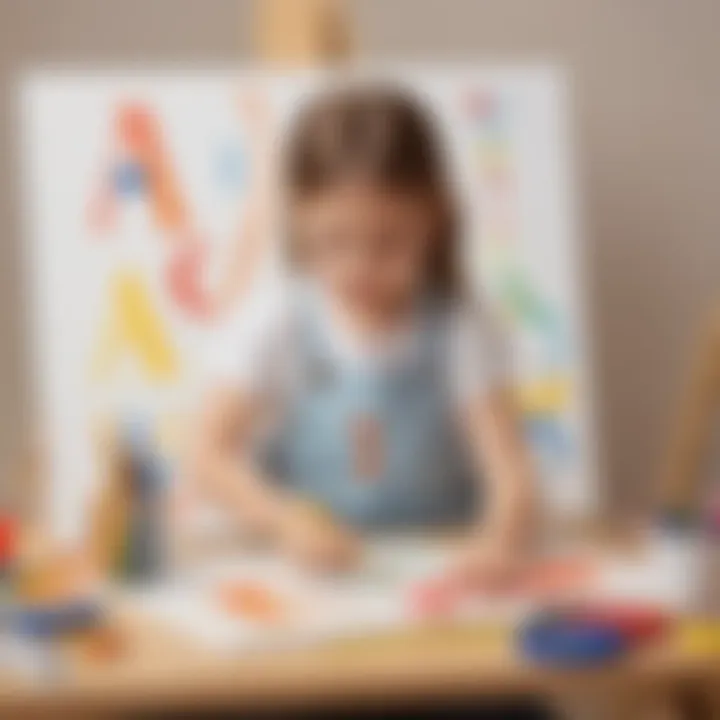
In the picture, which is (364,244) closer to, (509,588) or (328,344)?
(328,344)

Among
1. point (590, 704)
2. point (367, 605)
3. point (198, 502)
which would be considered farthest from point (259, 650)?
point (590, 704)

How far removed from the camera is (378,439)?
1.00m

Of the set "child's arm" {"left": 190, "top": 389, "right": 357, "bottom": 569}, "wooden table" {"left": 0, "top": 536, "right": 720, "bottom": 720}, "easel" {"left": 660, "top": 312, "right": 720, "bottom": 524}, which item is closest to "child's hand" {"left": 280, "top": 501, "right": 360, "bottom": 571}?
"child's arm" {"left": 190, "top": 389, "right": 357, "bottom": 569}

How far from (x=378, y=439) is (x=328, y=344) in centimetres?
8

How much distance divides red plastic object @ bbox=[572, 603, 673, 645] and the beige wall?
391 millimetres

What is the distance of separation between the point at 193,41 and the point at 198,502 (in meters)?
0.43

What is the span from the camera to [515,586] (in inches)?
35.3

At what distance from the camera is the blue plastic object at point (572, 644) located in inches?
30.5

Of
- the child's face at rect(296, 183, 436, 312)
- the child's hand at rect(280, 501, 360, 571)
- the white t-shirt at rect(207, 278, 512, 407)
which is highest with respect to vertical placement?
the child's face at rect(296, 183, 436, 312)

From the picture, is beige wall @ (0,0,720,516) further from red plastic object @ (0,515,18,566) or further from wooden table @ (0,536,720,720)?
wooden table @ (0,536,720,720)

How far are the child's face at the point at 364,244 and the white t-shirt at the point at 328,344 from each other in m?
0.02

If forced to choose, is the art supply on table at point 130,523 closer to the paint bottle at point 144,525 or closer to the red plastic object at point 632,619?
the paint bottle at point 144,525

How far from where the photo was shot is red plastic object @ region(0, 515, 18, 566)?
95cm

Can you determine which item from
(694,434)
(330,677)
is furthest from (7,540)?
(694,434)
